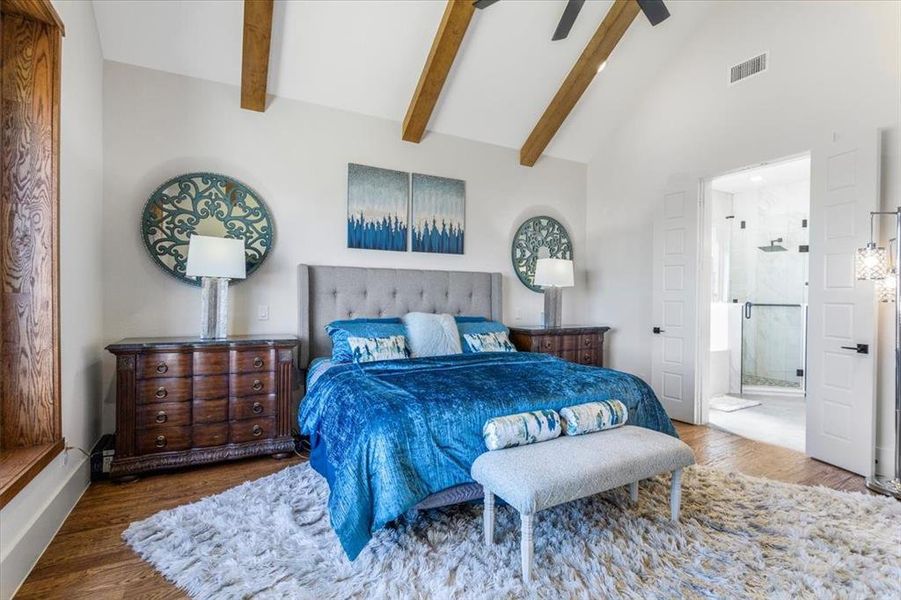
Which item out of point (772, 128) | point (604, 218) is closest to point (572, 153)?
point (604, 218)

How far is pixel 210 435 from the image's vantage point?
2914 millimetres

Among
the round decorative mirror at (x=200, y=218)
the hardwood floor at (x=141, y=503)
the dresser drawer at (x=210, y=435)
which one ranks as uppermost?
the round decorative mirror at (x=200, y=218)

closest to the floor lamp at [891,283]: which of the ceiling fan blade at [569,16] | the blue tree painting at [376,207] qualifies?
the ceiling fan blade at [569,16]

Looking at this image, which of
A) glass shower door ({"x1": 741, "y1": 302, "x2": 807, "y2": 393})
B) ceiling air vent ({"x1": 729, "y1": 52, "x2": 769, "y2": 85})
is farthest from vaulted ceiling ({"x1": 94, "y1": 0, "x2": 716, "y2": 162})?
glass shower door ({"x1": 741, "y1": 302, "x2": 807, "y2": 393})

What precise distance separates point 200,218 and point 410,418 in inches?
98.3

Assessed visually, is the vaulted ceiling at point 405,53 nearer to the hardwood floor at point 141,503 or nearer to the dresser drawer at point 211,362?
the dresser drawer at point 211,362

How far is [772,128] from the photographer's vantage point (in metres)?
3.56

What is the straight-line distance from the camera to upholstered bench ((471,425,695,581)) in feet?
5.68

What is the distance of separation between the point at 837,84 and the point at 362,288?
4003 millimetres

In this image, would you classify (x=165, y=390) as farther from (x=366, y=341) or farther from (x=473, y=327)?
(x=473, y=327)

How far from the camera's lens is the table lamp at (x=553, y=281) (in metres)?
4.33

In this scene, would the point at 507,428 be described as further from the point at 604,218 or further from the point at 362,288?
the point at 604,218

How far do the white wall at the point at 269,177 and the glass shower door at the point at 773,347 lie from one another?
374 centimetres

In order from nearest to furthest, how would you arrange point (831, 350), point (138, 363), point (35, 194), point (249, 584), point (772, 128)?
point (249, 584), point (35, 194), point (138, 363), point (831, 350), point (772, 128)
